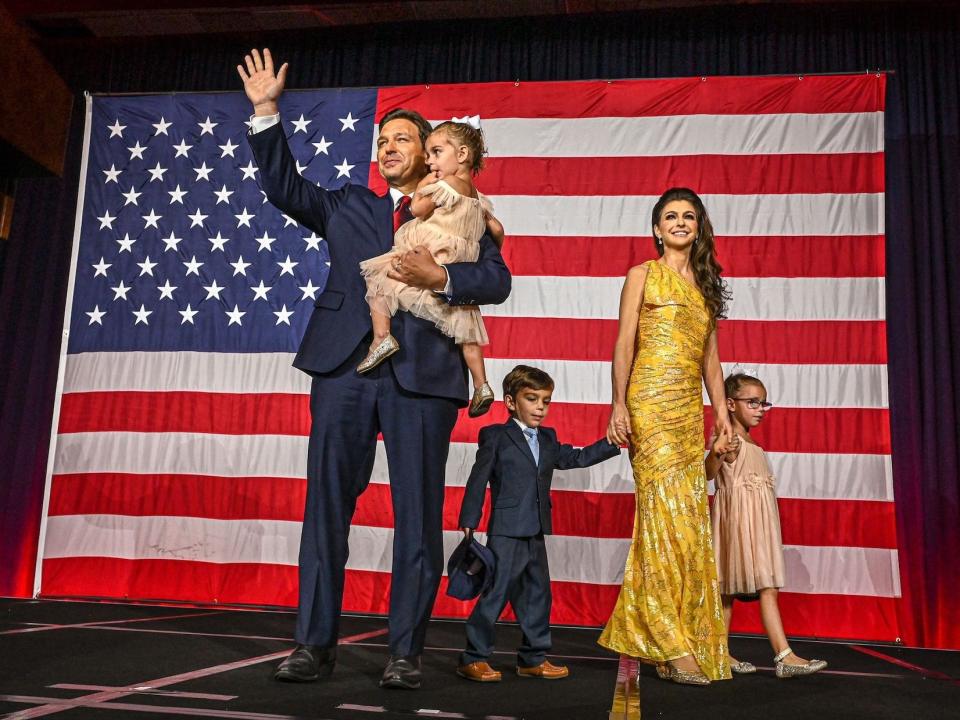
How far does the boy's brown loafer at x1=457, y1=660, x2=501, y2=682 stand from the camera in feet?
8.00

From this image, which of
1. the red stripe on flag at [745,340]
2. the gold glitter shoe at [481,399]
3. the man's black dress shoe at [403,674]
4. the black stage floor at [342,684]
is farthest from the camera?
the red stripe on flag at [745,340]

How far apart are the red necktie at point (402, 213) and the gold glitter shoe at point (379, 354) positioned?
37cm

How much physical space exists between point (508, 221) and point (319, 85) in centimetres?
170

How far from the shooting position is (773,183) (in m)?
4.71

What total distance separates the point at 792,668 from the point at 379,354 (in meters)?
1.80

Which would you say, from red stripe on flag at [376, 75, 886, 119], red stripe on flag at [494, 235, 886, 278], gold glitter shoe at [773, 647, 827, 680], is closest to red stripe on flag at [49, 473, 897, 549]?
red stripe on flag at [494, 235, 886, 278]

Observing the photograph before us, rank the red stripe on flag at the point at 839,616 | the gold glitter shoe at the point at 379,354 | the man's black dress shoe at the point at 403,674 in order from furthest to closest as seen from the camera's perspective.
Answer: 1. the red stripe on flag at the point at 839,616
2. the gold glitter shoe at the point at 379,354
3. the man's black dress shoe at the point at 403,674

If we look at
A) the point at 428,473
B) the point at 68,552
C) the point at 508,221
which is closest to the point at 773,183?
the point at 508,221

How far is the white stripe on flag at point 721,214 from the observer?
4.63 m

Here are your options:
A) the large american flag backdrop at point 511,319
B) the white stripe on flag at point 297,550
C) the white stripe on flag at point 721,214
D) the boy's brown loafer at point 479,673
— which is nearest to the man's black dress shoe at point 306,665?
the boy's brown loafer at point 479,673

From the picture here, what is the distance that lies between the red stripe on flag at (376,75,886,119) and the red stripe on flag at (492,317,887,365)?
3.96 ft

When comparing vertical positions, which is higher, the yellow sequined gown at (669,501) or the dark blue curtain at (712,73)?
the dark blue curtain at (712,73)

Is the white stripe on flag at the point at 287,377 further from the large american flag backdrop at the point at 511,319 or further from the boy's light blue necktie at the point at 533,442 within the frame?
the boy's light blue necktie at the point at 533,442

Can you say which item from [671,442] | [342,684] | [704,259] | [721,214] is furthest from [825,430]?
[342,684]
